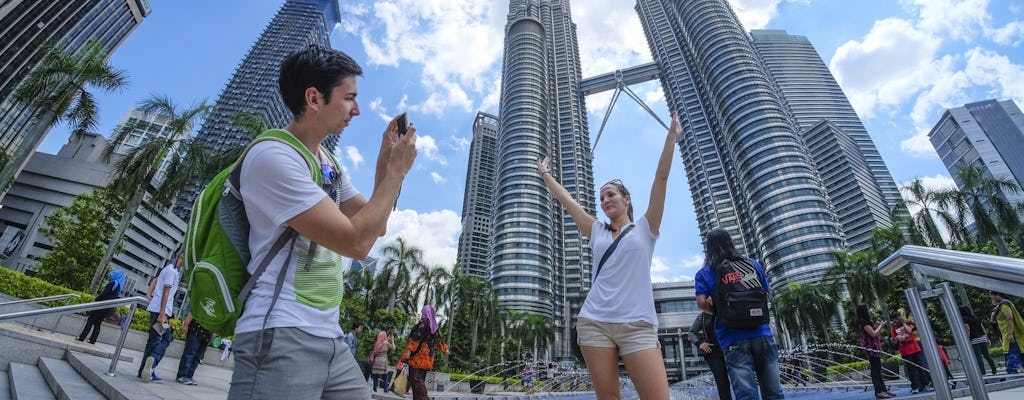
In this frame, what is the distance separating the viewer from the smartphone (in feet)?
5.20

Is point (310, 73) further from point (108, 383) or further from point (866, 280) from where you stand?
point (866, 280)

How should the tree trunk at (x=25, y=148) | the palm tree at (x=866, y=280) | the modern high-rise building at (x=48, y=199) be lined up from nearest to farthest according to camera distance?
the tree trunk at (x=25, y=148) → the palm tree at (x=866, y=280) → the modern high-rise building at (x=48, y=199)

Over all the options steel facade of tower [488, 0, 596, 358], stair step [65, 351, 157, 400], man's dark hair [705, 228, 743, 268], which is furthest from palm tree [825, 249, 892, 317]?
steel facade of tower [488, 0, 596, 358]

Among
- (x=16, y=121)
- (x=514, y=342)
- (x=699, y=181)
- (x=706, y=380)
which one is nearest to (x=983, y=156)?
(x=699, y=181)

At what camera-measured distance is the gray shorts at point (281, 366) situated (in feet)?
3.48

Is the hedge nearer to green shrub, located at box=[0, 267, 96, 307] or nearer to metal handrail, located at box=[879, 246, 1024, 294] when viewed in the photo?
green shrub, located at box=[0, 267, 96, 307]

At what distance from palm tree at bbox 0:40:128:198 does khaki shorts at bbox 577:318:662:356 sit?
20.1m

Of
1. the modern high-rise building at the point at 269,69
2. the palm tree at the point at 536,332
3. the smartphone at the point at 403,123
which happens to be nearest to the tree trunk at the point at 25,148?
the smartphone at the point at 403,123

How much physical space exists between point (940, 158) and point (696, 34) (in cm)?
7548

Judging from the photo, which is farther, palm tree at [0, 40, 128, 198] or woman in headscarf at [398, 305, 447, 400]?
palm tree at [0, 40, 128, 198]

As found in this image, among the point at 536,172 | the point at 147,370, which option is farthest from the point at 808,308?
the point at 536,172

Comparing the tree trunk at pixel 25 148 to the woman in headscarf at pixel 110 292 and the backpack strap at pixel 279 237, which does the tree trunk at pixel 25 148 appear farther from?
the backpack strap at pixel 279 237

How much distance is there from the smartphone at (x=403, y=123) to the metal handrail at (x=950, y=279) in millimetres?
2310

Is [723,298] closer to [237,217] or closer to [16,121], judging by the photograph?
[237,217]
